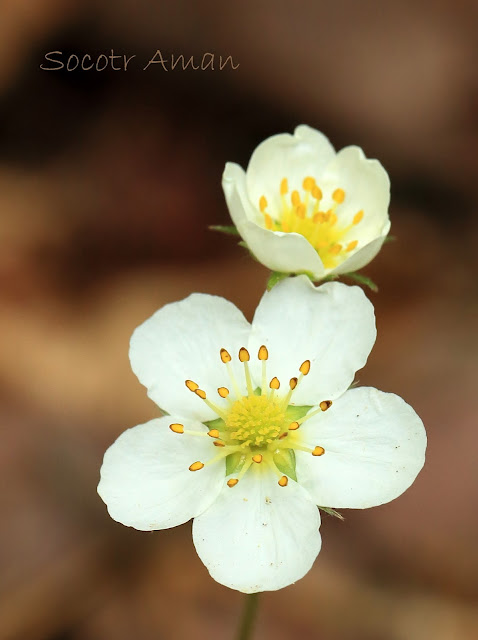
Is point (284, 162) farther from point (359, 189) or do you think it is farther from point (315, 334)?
point (315, 334)

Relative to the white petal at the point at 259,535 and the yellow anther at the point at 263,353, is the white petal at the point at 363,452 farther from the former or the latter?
the yellow anther at the point at 263,353

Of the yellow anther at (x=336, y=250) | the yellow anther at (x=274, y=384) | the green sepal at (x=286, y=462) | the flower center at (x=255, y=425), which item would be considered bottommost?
the green sepal at (x=286, y=462)

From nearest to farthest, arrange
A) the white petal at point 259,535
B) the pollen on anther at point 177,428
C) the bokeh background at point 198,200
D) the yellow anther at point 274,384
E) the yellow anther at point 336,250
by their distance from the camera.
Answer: the white petal at point 259,535 < the pollen on anther at point 177,428 < the yellow anther at point 274,384 < the yellow anther at point 336,250 < the bokeh background at point 198,200

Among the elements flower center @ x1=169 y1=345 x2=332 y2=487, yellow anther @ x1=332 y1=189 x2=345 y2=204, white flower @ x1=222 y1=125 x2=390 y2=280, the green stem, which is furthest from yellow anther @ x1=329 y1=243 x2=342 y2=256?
the green stem

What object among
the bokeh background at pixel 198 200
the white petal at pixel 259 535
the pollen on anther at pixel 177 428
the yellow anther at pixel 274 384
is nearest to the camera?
the white petal at pixel 259 535

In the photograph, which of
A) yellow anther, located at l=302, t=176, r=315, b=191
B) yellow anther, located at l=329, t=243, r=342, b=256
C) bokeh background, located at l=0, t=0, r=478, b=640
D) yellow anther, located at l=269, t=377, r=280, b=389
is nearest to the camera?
yellow anther, located at l=269, t=377, r=280, b=389

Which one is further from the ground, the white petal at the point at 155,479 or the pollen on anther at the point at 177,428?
the pollen on anther at the point at 177,428

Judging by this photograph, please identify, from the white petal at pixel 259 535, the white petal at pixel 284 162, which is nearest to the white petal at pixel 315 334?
the white petal at pixel 259 535

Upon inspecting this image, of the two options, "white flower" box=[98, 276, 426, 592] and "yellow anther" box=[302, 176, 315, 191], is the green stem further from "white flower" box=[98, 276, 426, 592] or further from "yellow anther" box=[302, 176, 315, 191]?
"yellow anther" box=[302, 176, 315, 191]
